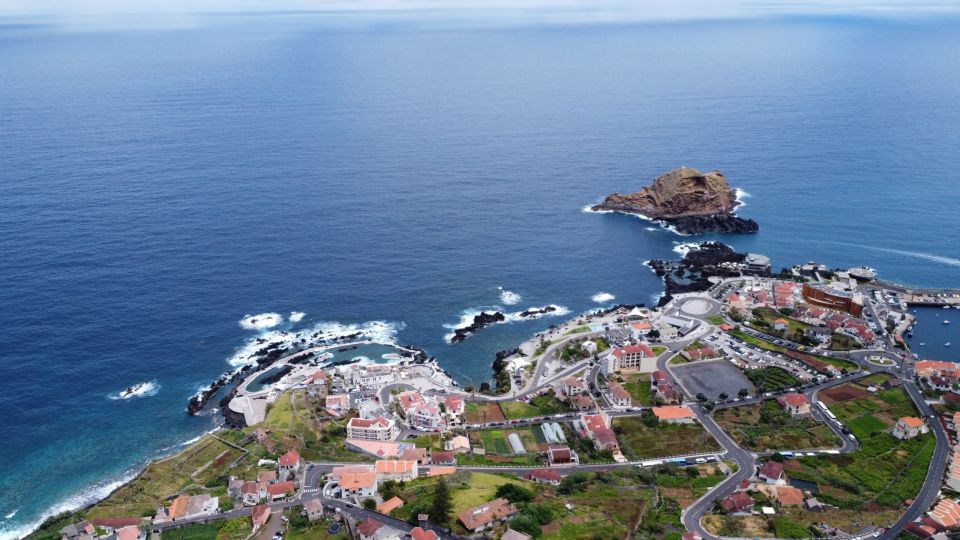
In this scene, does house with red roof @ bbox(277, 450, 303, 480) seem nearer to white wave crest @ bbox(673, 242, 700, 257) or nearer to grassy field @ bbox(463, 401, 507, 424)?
grassy field @ bbox(463, 401, 507, 424)

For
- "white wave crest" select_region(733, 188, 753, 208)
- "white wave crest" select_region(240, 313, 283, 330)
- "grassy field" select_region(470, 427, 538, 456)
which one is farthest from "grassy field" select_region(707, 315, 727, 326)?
"white wave crest" select_region(240, 313, 283, 330)

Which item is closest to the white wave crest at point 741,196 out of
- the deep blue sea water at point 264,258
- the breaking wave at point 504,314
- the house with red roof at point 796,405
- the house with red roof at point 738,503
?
the deep blue sea water at point 264,258

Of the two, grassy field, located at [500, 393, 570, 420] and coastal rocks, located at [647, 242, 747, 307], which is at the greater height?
coastal rocks, located at [647, 242, 747, 307]

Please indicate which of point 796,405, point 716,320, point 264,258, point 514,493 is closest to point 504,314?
point 716,320

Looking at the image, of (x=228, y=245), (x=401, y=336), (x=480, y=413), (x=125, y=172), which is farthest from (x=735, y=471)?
(x=125, y=172)

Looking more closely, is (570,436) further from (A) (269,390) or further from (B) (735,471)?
(A) (269,390)

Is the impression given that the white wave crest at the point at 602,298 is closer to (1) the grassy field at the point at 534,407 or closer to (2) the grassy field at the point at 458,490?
(1) the grassy field at the point at 534,407
